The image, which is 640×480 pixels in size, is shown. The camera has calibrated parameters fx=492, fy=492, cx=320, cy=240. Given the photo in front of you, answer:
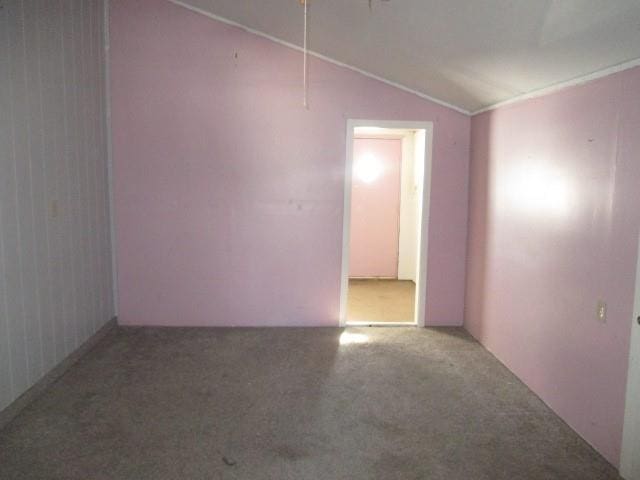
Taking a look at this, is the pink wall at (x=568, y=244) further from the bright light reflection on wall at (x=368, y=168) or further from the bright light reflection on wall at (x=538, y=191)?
the bright light reflection on wall at (x=368, y=168)

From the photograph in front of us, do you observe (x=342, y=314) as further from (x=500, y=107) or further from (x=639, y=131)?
(x=639, y=131)

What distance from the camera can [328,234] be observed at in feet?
15.7

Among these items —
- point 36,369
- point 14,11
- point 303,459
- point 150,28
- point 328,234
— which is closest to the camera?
point 303,459

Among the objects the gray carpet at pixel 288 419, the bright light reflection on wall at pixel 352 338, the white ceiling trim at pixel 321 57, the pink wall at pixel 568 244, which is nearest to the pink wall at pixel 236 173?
the white ceiling trim at pixel 321 57

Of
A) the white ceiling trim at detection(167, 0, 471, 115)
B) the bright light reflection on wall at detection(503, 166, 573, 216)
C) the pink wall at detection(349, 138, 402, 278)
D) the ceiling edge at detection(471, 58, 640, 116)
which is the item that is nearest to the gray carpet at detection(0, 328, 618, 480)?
the bright light reflection on wall at detection(503, 166, 573, 216)

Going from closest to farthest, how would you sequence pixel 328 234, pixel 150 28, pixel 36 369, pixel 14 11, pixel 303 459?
pixel 303 459 < pixel 14 11 < pixel 36 369 < pixel 150 28 < pixel 328 234

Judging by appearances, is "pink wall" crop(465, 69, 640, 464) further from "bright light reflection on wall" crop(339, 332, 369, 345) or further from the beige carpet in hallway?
the beige carpet in hallway

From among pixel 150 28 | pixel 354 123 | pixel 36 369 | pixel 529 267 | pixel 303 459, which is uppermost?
pixel 150 28

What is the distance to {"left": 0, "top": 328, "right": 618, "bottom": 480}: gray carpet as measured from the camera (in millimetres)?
2494

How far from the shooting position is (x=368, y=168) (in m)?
6.99

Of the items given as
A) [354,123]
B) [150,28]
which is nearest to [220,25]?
[150,28]

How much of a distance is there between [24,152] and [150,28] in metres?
1.97

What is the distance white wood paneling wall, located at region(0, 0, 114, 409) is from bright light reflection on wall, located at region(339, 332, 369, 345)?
7.09 feet

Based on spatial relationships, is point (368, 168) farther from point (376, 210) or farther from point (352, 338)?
point (352, 338)
